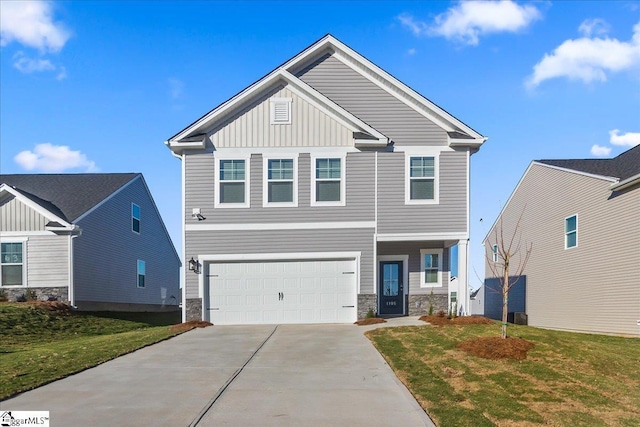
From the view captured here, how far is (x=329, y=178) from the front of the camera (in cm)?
1844

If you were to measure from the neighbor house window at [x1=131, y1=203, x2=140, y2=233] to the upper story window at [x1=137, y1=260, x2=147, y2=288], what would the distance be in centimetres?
182

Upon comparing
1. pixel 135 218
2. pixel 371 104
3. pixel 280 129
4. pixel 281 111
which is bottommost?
pixel 135 218

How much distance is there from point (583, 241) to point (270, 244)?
39.5ft

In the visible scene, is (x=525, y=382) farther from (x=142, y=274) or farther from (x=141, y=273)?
(x=142, y=274)

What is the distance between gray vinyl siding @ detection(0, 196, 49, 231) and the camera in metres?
22.2

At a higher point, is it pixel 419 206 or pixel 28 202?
pixel 28 202

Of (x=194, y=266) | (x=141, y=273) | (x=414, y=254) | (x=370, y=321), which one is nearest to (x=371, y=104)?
(x=414, y=254)

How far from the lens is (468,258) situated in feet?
60.5

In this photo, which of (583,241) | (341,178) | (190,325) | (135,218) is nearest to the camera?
(190,325)

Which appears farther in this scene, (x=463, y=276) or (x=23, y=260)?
(x=23, y=260)

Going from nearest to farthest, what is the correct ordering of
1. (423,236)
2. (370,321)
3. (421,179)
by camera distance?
(370,321), (423,236), (421,179)

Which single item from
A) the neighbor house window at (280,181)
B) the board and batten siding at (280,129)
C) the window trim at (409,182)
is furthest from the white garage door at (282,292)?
the board and batten siding at (280,129)

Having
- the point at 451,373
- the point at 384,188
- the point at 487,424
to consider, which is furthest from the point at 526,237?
the point at 487,424

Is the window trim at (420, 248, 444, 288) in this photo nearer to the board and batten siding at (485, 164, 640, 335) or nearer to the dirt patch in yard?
the board and batten siding at (485, 164, 640, 335)
